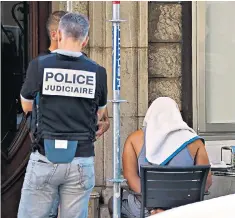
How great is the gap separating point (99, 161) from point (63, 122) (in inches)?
77.3

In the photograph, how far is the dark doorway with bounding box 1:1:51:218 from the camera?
226 inches

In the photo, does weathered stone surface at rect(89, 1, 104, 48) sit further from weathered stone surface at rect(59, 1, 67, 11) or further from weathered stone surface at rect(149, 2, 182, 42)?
weathered stone surface at rect(149, 2, 182, 42)

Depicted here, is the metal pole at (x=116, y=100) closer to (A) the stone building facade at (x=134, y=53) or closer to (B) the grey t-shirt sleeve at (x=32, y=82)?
(B) the grey t-shirt sleeve at (x=32, y=82)

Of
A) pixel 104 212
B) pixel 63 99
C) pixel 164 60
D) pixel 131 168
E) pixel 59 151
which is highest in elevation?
pixel 164 60

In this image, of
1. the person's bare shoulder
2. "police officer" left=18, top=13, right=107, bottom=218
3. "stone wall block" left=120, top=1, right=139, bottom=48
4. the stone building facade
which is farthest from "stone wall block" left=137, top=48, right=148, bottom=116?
"police officer" left=18, top=13, right=107, bottom=218

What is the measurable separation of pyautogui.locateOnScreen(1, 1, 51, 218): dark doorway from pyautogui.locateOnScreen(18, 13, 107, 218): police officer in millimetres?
1874

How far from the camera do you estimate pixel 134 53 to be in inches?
227

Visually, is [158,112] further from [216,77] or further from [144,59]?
[216,77]

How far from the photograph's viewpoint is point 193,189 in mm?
4414

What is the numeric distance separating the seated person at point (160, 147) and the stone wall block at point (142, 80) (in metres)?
0.90

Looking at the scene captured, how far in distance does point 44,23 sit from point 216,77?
1760 millimetres

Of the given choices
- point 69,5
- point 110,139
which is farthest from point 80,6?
point 110,139

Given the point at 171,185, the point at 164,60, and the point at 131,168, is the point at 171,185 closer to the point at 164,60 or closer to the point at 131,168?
the point at 131,168

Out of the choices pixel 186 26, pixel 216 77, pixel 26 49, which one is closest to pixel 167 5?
pixel 186 26
